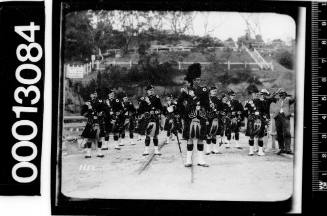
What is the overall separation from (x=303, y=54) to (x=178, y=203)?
877 mm

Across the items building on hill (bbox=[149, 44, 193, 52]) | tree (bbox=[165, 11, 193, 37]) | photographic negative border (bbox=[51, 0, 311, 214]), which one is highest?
tree (bbox=[165, 11, 193, 37])

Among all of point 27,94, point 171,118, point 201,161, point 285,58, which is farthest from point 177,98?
point 27,94

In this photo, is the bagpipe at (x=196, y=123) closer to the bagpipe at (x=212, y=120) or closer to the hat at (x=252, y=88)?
the bagpipe at (x=212, y=120)

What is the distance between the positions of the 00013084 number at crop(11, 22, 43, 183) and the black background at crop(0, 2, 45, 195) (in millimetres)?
12

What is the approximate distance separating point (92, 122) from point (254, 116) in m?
0.75

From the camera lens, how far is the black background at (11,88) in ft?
5.40

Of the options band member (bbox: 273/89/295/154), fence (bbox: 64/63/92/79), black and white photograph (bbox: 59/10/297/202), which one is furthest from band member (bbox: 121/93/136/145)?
band member (bbox: 273/89/295/154)

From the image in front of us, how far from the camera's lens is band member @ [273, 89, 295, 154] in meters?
1.69

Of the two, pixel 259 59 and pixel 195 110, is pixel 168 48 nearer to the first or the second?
pixel 195 110

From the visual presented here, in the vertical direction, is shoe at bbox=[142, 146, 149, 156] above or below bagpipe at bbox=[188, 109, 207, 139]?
below

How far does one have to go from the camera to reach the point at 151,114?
170 centimetres

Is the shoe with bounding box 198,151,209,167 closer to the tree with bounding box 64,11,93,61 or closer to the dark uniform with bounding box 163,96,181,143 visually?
the dark uniform with bounding box 163,96,181,143

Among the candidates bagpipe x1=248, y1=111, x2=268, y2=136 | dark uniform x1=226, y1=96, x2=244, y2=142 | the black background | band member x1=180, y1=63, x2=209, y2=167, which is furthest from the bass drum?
the black background

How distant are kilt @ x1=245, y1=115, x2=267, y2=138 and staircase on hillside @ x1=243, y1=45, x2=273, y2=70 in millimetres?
232
